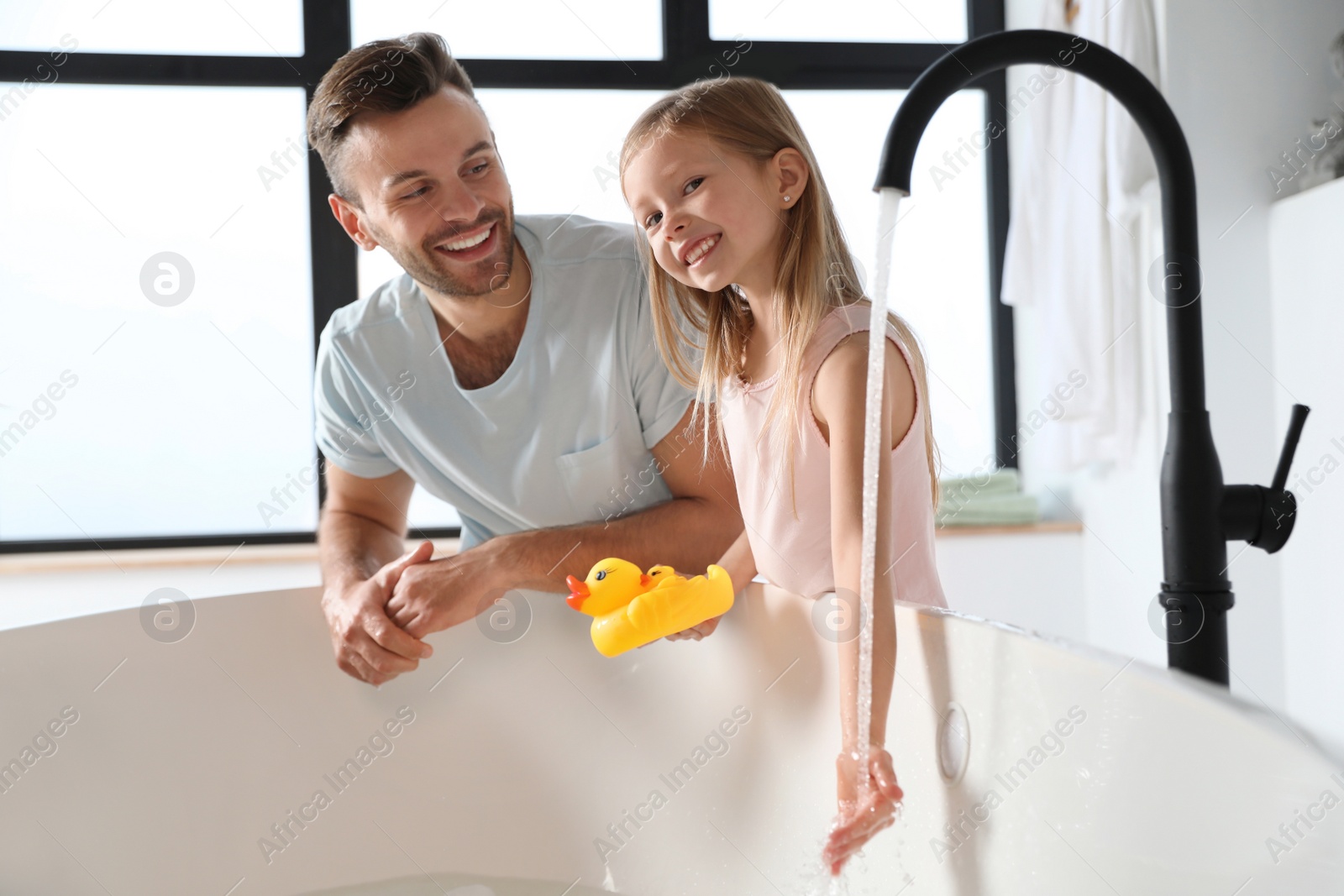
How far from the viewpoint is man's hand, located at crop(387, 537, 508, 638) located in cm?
109

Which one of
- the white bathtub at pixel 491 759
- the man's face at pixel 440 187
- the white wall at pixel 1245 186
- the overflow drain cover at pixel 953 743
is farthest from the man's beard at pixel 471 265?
the white wall at pixel 1245 186

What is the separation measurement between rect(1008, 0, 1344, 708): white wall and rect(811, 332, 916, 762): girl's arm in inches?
42.8

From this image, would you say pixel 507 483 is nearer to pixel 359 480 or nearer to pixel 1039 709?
pixel 359 480

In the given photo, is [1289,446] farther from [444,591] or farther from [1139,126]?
[444,591]

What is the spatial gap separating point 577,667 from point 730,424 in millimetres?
362

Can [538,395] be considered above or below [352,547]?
above

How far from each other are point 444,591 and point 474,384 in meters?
0.30

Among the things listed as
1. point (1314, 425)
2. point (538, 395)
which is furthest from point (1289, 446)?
point (1314, 425)

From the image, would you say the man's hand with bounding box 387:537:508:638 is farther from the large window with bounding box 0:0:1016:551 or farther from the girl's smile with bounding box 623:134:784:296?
the large window with bounding box 0:0:1016:551

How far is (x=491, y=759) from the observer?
3.99 ft

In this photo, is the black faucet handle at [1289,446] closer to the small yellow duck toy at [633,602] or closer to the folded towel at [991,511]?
the small yellow duck toy at [633,602]

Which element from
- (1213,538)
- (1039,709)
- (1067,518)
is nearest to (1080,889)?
(1039,709)

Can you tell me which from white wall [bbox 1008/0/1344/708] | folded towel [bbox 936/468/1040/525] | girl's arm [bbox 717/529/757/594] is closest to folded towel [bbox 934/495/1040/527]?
folded towel [bbox 936/468/1040/525]

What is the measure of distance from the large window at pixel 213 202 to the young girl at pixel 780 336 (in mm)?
1099
